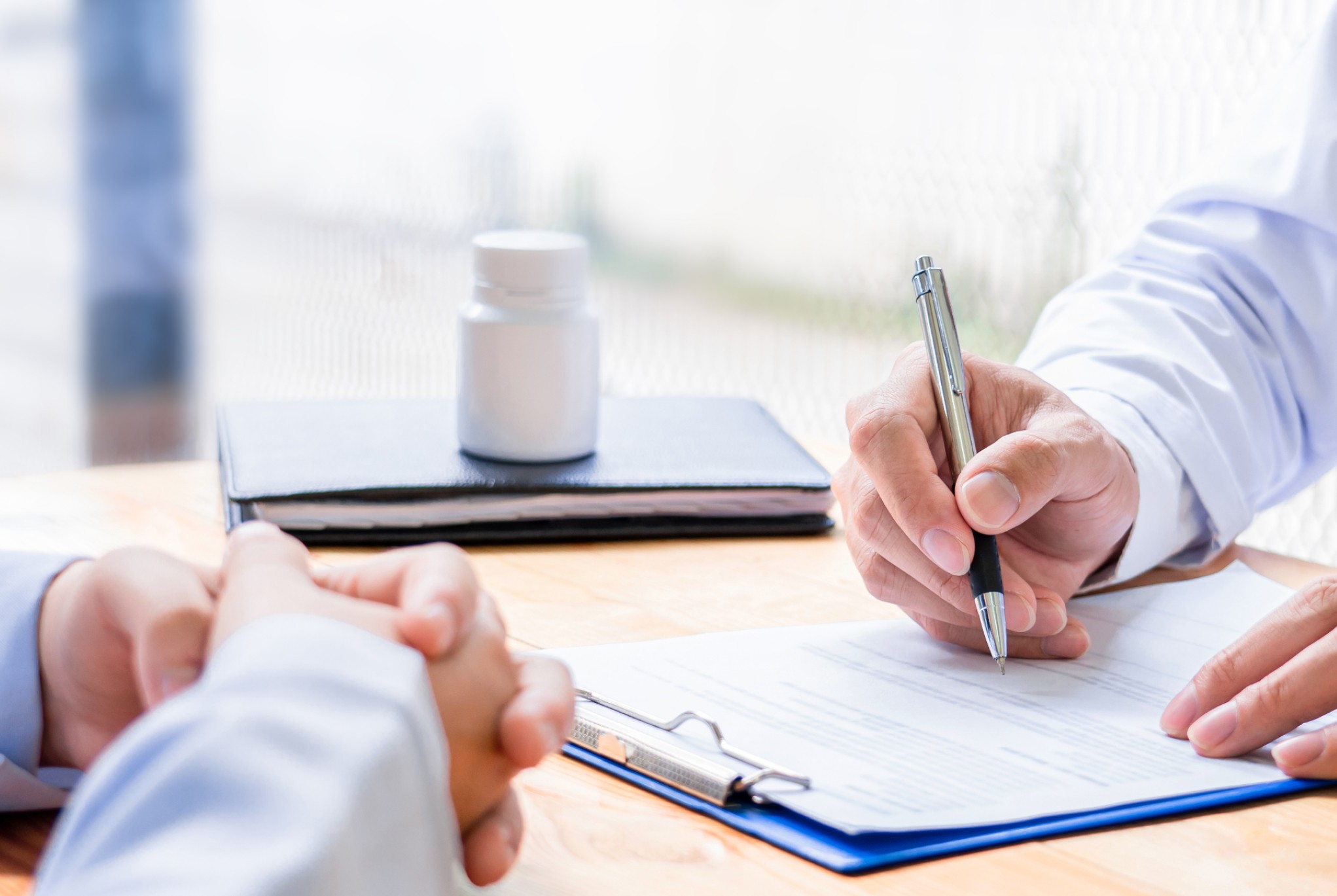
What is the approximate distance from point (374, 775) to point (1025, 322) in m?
2.19

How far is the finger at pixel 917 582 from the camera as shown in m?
0.67

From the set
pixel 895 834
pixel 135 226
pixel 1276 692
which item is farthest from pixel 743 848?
pixel 135 226

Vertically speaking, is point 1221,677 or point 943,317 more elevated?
point 943,317

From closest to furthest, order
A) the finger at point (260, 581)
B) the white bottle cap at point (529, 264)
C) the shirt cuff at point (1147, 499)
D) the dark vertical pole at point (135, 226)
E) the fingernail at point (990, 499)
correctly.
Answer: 1. the finger at point (260, 581)
2. the fingernail at point (990, 499)
3. the shirt cuff at point (1147, 499)
4. the white bottle cap at point (529, 264)
5. the dark vertical pole at point (135, 226)

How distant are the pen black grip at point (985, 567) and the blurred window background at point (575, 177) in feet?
5.31

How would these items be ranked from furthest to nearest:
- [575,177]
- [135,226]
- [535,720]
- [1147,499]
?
1. [575,177]
2. [135,226]
3. [1147,499]
4. [535,720]

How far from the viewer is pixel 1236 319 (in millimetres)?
975

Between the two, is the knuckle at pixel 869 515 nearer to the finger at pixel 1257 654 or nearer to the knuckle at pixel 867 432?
the knuckle at pixel 867 432

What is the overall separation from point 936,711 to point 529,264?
1.50ft

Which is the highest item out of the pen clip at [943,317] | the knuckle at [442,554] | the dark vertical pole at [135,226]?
the pen clip at [943,317]

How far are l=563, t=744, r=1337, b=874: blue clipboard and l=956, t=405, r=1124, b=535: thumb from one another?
19cm

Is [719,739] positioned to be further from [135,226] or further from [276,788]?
[135,226]

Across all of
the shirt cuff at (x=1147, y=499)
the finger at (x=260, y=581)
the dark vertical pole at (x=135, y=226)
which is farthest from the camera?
Result: the dark vertical pole at (x=135, y=226)

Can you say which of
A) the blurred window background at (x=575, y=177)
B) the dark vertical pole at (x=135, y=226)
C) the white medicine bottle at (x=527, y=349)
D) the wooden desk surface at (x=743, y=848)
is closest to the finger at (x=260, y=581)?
the wooden desk surface at (x=743, y=848)
